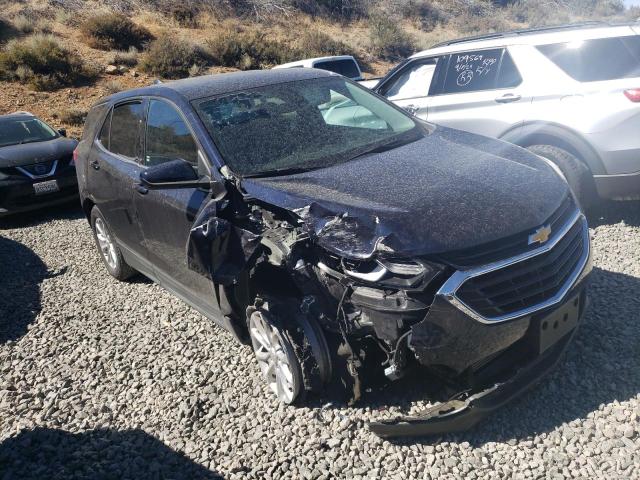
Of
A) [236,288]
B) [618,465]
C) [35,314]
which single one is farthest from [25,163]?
[618,465]

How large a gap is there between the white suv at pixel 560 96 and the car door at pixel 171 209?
330 centimetres

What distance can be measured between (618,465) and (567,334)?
67 cm

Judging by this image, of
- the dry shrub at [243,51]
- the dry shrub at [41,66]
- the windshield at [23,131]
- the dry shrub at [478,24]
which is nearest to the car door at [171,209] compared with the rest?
the windshield at [23,131]

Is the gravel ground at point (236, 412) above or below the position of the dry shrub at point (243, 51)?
above

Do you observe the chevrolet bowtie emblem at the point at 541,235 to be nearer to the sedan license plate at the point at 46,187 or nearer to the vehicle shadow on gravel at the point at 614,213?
the vehicle shadow on gravel at the point at 614,213

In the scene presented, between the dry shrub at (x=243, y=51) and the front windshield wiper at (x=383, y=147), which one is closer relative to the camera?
the front windshield wiper at (x=383, y=147)

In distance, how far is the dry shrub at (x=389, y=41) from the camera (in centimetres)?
2494

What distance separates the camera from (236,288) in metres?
3.39

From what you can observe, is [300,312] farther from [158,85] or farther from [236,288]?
[158,85]

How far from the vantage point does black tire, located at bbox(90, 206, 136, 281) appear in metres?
5.31

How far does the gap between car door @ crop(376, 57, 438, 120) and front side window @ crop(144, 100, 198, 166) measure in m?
3.09

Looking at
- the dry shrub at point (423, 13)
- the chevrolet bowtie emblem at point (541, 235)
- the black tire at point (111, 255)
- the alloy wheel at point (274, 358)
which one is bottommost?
the dry shrub at point (423, 13)

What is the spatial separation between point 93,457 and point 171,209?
1.60 metres

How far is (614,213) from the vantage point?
5645mm
